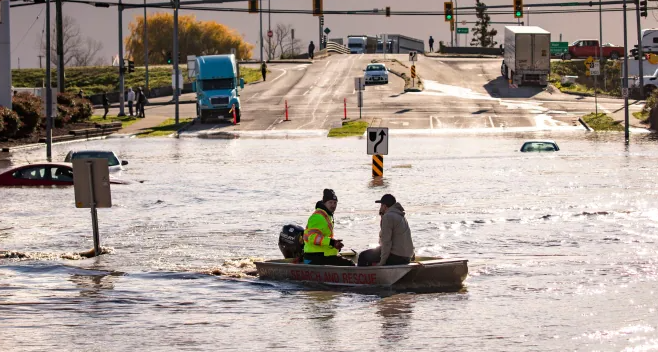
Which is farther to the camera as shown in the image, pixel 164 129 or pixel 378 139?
pixel 164 129

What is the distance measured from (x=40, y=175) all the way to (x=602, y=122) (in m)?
39.1

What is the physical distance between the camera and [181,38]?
174000 mm

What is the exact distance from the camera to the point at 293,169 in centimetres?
4594

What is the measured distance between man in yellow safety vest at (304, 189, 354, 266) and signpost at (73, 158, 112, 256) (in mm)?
5370

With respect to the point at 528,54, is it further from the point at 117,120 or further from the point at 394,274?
the point at 394,274

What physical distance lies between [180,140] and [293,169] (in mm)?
18457

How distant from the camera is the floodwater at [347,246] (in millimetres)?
17250

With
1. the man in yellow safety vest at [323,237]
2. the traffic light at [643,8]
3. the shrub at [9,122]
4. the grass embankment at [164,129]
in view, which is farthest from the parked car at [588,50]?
the man in yellow safety vest at [323,237]

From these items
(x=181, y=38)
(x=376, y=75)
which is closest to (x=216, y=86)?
(x=376, y=75)

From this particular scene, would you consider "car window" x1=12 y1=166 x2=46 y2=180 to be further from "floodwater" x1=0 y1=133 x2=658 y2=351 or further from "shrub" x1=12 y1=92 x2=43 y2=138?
"shrub" x1=12 y1=92 x2=43 y2=138

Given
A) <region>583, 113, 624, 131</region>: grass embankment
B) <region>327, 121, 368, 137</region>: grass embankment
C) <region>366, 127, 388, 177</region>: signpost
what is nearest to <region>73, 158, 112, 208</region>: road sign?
<region>366, 127, 388, 177</region>: signpost

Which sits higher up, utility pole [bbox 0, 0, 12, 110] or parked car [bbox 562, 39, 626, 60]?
parked car [bbox 562, 39, 626, 60]

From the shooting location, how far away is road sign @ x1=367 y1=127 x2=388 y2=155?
3900 centimetres

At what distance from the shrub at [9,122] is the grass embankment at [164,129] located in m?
9.02
